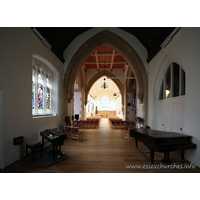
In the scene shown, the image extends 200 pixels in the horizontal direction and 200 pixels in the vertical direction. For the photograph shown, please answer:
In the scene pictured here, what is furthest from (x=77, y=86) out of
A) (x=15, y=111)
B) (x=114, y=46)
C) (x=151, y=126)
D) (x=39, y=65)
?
(x=15, y=111)

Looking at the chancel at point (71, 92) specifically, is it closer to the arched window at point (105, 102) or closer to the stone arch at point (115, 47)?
the stone arch at point (115, 47)

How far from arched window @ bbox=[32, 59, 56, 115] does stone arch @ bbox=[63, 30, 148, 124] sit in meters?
1.13

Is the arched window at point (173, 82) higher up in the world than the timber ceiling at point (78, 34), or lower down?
lower down

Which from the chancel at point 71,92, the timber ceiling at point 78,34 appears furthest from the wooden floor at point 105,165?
the timber ceiling at point 78,34

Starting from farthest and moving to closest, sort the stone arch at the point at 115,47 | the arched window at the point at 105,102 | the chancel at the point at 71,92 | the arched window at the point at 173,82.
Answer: the arched window at the point at 105,102, the stone arch at the point at 115,47, the arched window at the point at 173,82, the chancel at the point at 71,92

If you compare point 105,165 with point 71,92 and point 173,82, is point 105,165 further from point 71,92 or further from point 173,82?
point 71,92

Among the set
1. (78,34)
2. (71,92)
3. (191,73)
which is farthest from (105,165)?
(78,34)

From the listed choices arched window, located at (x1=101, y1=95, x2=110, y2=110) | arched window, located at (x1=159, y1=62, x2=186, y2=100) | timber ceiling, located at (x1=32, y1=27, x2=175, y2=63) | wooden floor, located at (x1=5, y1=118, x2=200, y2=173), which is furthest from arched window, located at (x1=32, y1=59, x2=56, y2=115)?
arched window, located at (x1=101, y1=95, x2=110, y2=110)

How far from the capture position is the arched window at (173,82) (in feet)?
13.3

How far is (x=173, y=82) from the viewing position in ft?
15.3

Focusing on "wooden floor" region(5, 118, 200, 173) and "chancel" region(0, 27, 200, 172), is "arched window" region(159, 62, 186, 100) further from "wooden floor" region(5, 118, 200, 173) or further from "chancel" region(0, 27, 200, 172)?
"wooden floor" region(5, 118, 200, 173)

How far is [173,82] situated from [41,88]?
5467 millimetres

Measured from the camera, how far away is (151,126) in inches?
238

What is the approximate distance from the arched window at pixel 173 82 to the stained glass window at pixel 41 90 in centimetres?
524
